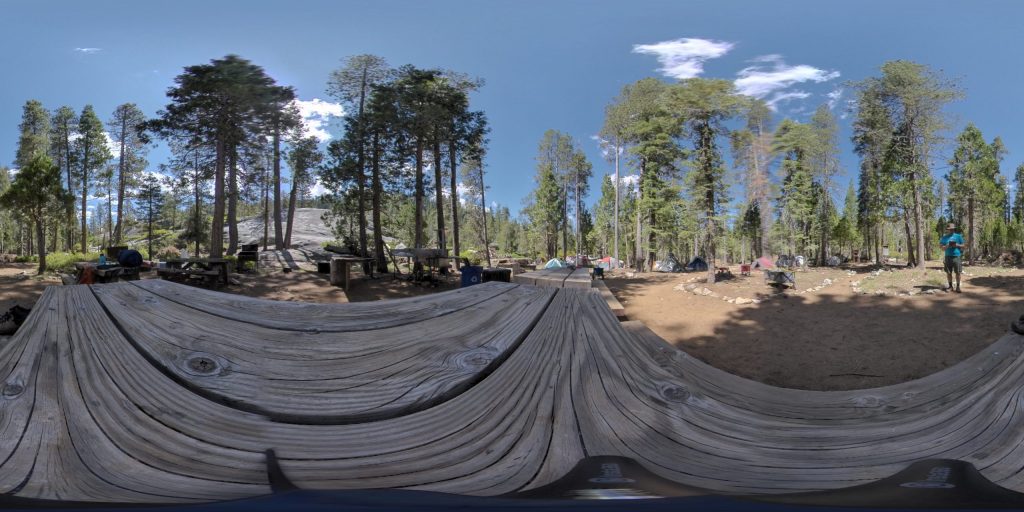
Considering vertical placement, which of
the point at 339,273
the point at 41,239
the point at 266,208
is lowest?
the point at 339,273

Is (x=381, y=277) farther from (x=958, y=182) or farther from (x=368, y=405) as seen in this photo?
(x=958, y=182)

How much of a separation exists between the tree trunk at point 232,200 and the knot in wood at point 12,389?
135 centimetres

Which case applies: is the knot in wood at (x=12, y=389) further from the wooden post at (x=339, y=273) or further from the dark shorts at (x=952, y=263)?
the dark shorts at (x=952, y=263)

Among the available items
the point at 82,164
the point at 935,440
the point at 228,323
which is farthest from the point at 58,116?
the point at 935,440

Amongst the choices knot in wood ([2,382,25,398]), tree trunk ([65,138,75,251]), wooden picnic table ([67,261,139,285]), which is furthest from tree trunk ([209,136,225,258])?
knot in wood ([2,382,25,398])

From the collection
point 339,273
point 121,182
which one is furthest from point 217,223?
point 339,273

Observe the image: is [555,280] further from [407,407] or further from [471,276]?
[407,407]

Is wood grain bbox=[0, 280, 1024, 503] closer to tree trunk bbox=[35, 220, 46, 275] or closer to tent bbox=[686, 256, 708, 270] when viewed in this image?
tree trunk bbox=[35, 220, 46, 275]

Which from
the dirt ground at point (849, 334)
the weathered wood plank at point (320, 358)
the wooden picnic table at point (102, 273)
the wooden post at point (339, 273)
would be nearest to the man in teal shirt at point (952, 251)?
the dirt ground at point (849, 334)

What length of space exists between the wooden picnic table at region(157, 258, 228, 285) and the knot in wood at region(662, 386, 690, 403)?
6.61 ft

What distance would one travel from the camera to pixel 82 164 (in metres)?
3.00

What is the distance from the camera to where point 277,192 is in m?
2.60

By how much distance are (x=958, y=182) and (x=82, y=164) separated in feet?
127

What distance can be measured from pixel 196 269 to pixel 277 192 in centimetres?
65
